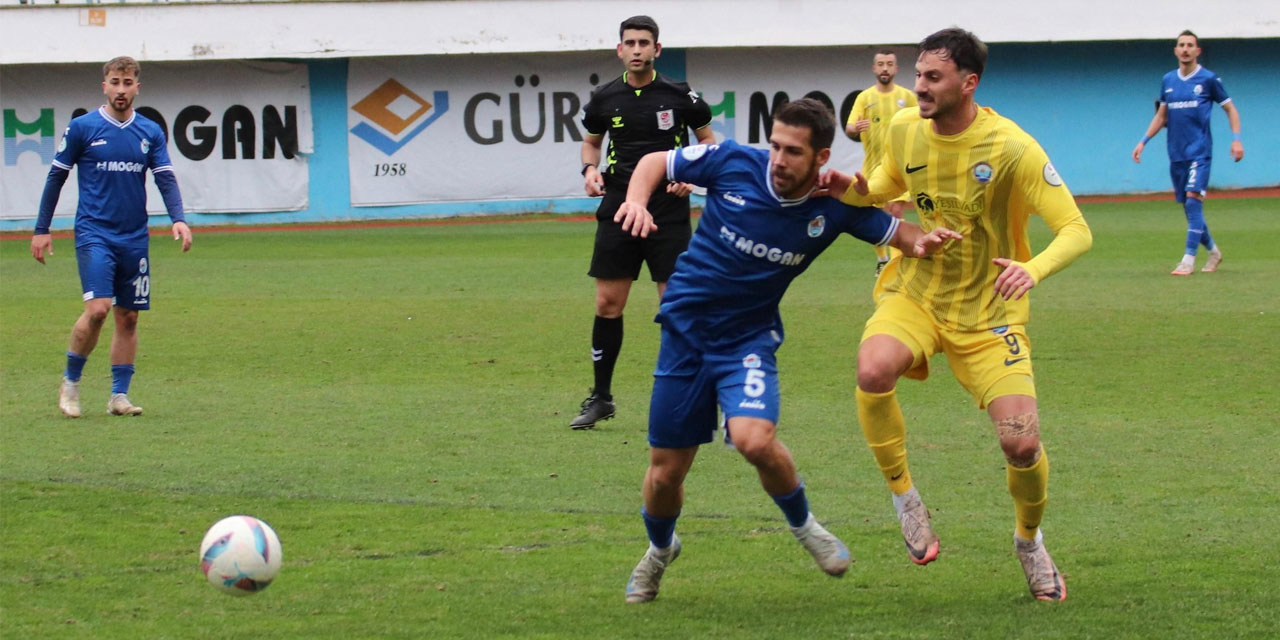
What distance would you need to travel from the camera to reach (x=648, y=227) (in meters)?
5.15

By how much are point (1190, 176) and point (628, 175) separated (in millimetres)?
8984

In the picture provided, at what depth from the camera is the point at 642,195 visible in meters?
5.50

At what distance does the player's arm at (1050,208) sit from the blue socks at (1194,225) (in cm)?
1058

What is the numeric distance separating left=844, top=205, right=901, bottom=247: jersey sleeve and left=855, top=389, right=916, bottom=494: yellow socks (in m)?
0.59

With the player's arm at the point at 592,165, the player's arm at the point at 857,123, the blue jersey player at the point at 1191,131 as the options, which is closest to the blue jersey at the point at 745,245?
the player's arm at the point at 592,165

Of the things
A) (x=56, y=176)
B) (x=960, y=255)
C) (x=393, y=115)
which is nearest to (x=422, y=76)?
(x=393, y=115)

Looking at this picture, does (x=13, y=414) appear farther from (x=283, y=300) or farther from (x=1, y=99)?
(x=1, y=99)

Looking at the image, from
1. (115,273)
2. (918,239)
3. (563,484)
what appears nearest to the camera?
(918,239)

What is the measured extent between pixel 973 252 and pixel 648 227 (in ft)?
4.44

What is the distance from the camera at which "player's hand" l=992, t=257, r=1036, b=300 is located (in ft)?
16.9

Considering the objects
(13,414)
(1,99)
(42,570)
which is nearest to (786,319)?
(13,414)

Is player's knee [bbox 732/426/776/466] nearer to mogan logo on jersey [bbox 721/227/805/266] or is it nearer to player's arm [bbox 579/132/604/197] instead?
mogan logo on jersey [bbox 721/227/805/266]

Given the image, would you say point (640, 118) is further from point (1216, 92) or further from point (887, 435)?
point (1216, 92)

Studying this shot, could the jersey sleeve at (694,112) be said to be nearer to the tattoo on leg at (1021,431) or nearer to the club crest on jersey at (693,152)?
the club crest on jersey at (693,152)
